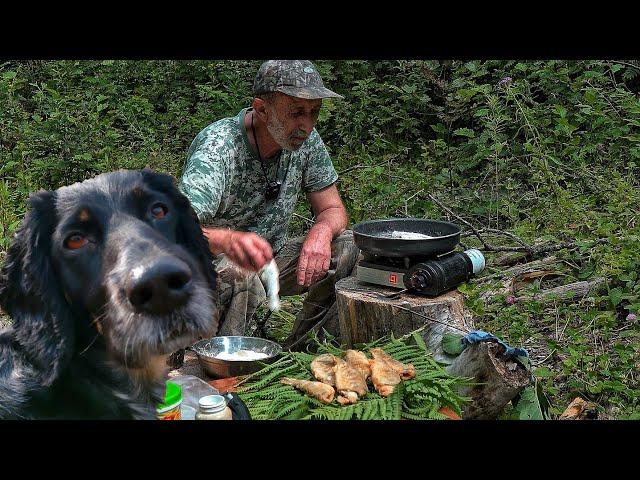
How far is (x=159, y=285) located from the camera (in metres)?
1.59

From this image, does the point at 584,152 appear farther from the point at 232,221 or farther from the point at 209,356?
the point at 209,356

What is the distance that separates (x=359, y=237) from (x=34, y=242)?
185 centimetres

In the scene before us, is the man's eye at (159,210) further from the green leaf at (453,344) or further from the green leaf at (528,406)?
the green leaf at (528,406)

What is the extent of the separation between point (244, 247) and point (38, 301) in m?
0.95

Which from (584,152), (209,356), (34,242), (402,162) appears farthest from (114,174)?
(402,162)

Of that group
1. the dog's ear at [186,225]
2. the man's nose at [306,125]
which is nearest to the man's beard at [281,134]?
the man's nose at [306,125]

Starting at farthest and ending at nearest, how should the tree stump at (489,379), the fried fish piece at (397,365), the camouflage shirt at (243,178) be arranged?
1. the camouflage shirt at (243,178)
2. the tree stump at (489,379)
3. the fried fish piece at (397,365)

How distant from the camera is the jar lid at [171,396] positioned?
1.97 m

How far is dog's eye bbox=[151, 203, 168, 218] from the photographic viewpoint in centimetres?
187

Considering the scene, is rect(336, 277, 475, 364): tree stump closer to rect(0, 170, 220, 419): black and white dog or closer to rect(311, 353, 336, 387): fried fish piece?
rect(311, 353, 336, 387): fried fish piece

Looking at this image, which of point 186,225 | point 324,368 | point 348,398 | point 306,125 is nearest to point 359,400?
point 348,398

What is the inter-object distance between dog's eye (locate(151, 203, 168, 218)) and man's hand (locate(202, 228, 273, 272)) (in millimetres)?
613

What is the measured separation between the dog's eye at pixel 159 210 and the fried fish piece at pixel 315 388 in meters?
1.09

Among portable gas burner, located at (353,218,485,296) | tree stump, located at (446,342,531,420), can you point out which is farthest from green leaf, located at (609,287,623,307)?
tree stump, located at (446,342,531,420)
